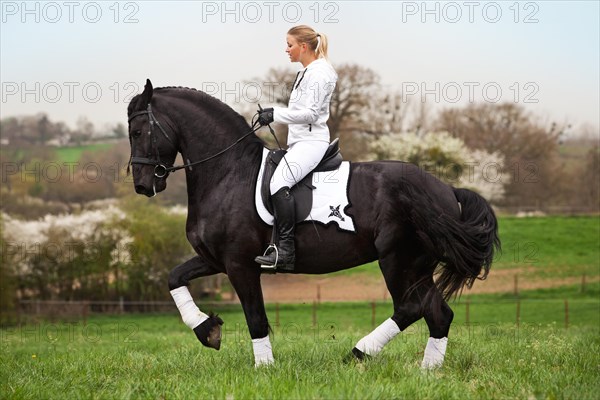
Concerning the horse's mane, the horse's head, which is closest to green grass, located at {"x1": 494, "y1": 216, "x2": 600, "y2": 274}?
the horse's mane

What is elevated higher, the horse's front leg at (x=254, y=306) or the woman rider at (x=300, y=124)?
the woman rider at (x=300, y=124)

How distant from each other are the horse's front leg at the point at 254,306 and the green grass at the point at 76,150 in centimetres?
3952

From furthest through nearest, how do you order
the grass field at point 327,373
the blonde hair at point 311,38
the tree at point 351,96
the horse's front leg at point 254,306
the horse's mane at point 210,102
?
the tree at point 351,96, the horse's mane at point 210,102, the blonde hair at point 311,38, the horse's front leg at point 254,306, the grass field at point 327,373

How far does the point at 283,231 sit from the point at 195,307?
1.33 m

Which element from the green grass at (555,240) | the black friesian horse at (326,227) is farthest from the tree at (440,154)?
the black friesian horse at (326,227)

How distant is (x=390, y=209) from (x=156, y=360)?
3.07 metres

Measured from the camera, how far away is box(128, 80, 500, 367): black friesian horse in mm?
7262

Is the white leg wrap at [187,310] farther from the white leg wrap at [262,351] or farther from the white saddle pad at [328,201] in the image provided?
the white saddle pad at [328,201]

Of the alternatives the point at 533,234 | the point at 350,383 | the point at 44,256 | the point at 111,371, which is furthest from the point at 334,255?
the point at 533,234

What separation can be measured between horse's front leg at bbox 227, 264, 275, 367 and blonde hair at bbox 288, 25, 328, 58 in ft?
7.52

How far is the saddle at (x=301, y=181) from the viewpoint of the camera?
7.28m

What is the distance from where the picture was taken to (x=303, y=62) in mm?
7477

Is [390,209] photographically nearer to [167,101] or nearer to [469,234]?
[469,234]

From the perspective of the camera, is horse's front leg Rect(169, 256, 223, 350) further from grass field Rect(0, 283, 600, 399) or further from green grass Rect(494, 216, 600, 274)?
green grass Rect(494, 216, 600, 274)
